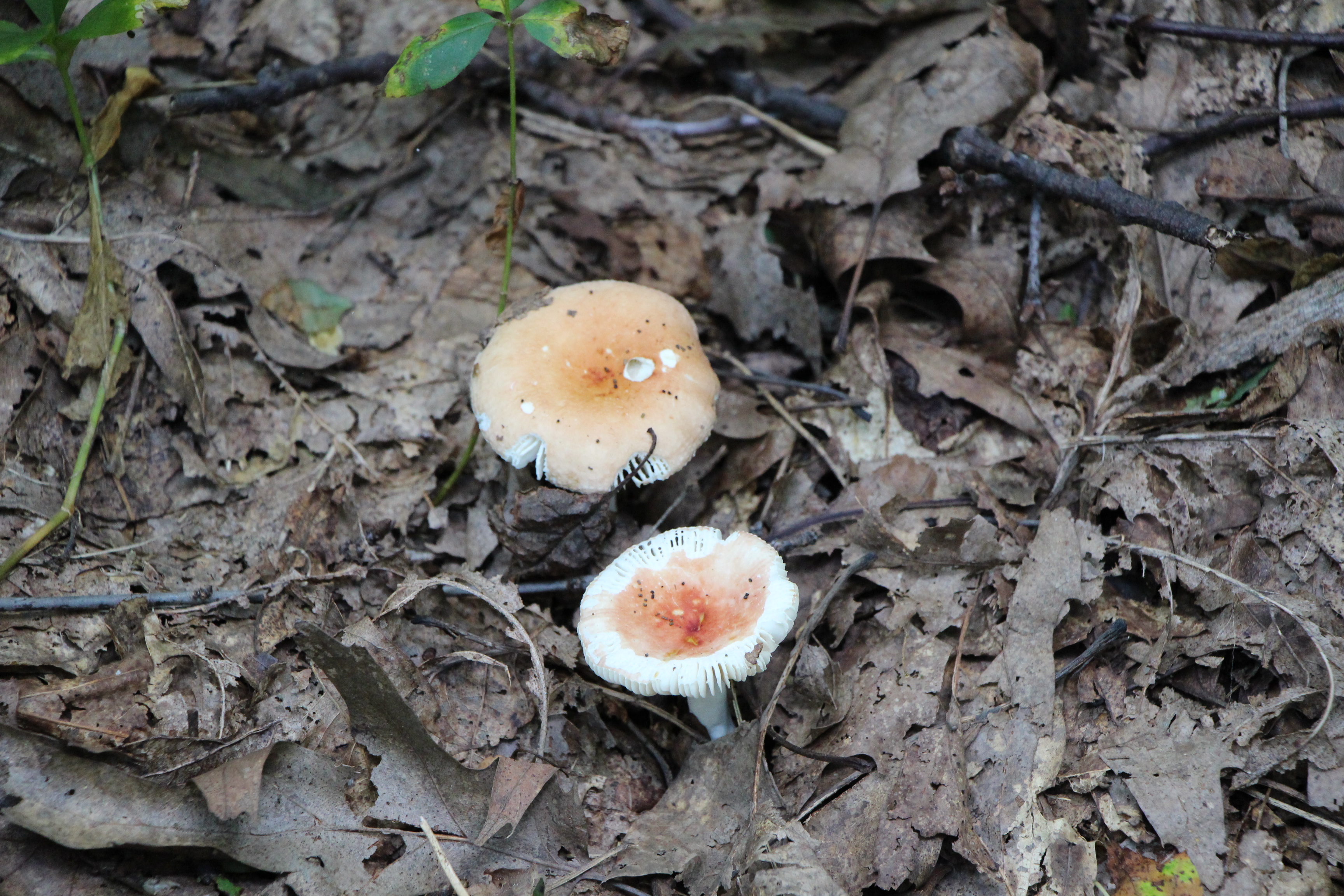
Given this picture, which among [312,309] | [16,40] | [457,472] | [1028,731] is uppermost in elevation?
[16,40]

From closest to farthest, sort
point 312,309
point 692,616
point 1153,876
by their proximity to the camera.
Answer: point 1153,876 < point 692,616 < point 312,309

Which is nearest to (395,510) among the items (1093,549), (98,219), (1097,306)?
(98,219)

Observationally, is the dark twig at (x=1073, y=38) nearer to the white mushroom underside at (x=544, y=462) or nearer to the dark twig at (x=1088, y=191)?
the dark twig at (x=1088, y=191)

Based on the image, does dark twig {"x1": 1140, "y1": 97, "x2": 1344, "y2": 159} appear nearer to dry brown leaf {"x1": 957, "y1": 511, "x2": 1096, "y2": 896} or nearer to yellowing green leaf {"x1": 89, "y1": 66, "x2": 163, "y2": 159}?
dry brown leaf {"x1": 957, "y1": 511, "x2": 1096, "y2": 896}

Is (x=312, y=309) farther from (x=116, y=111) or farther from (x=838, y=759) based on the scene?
(x=838, y=759)

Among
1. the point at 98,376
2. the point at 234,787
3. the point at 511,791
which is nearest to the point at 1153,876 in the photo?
the point at 511,791

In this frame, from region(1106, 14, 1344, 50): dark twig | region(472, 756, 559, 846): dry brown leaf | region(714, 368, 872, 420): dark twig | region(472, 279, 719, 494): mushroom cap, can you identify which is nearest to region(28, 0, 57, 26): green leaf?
region(472, 279, 719, 494): mushroom cap

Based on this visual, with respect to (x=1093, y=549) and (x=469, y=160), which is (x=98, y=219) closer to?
(x=469, y=160)
